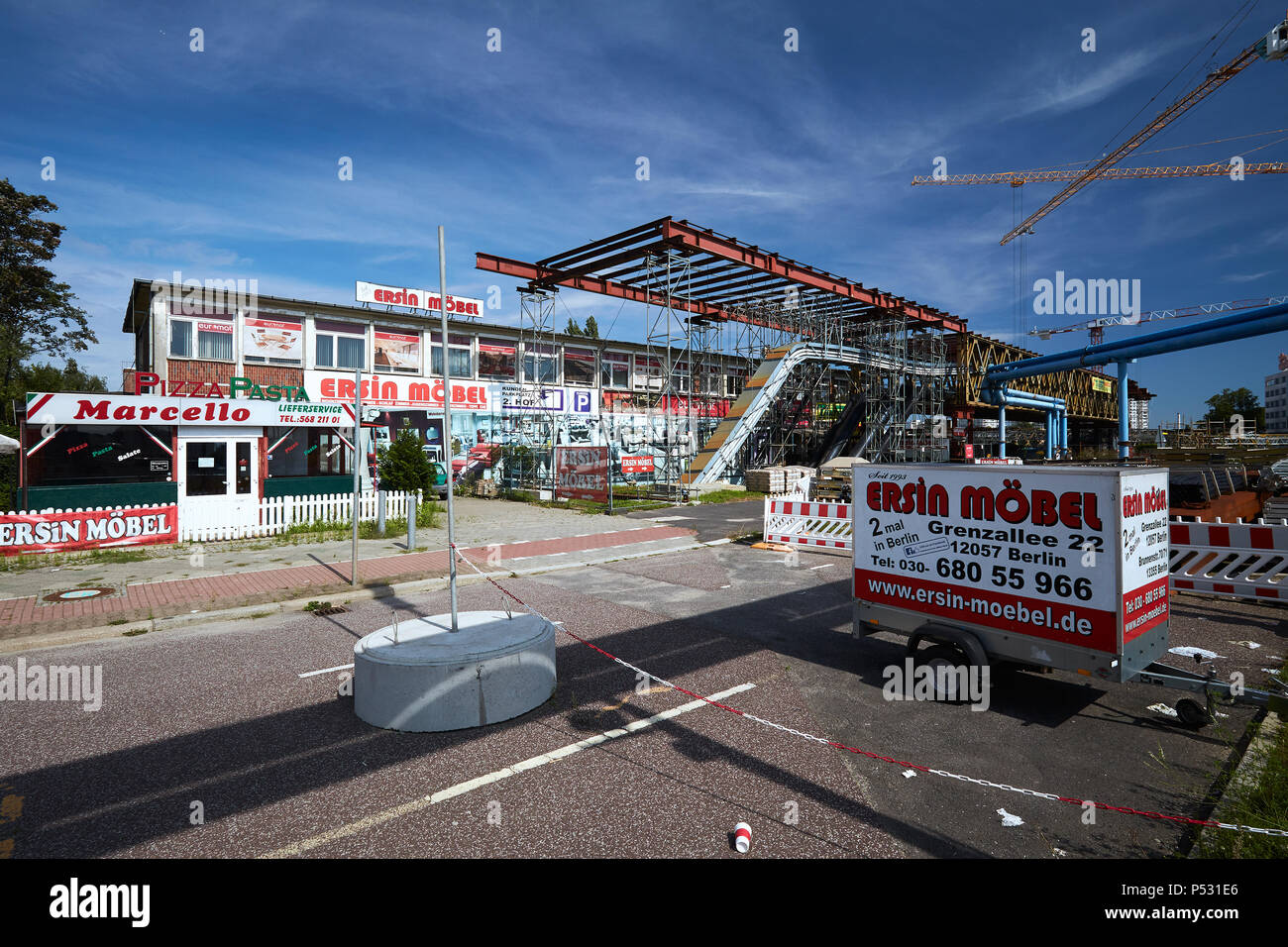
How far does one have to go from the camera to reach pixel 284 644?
7797 millimetres

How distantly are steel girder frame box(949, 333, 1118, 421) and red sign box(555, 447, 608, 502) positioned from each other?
1114 inches

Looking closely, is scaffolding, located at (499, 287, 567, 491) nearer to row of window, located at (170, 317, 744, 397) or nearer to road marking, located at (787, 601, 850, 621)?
row of window, located at (170, 317, 744, 397)

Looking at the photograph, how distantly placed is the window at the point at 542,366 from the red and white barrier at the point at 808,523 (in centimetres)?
2189

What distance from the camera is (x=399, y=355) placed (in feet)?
100

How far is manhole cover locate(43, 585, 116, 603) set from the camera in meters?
9.46

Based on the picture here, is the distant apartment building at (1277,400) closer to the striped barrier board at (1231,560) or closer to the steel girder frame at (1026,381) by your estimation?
the steel girder frame at (1026,381)

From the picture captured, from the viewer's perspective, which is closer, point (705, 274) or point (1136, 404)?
point (705, 274)

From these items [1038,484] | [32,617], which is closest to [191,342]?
[32,617]

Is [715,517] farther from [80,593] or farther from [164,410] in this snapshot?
[80,593]

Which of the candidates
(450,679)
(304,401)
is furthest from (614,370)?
(450,679)

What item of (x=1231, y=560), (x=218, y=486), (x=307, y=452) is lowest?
(x=1231, y=560)

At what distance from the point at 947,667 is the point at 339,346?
96.9 feet

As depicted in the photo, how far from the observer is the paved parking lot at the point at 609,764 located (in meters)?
3.80
